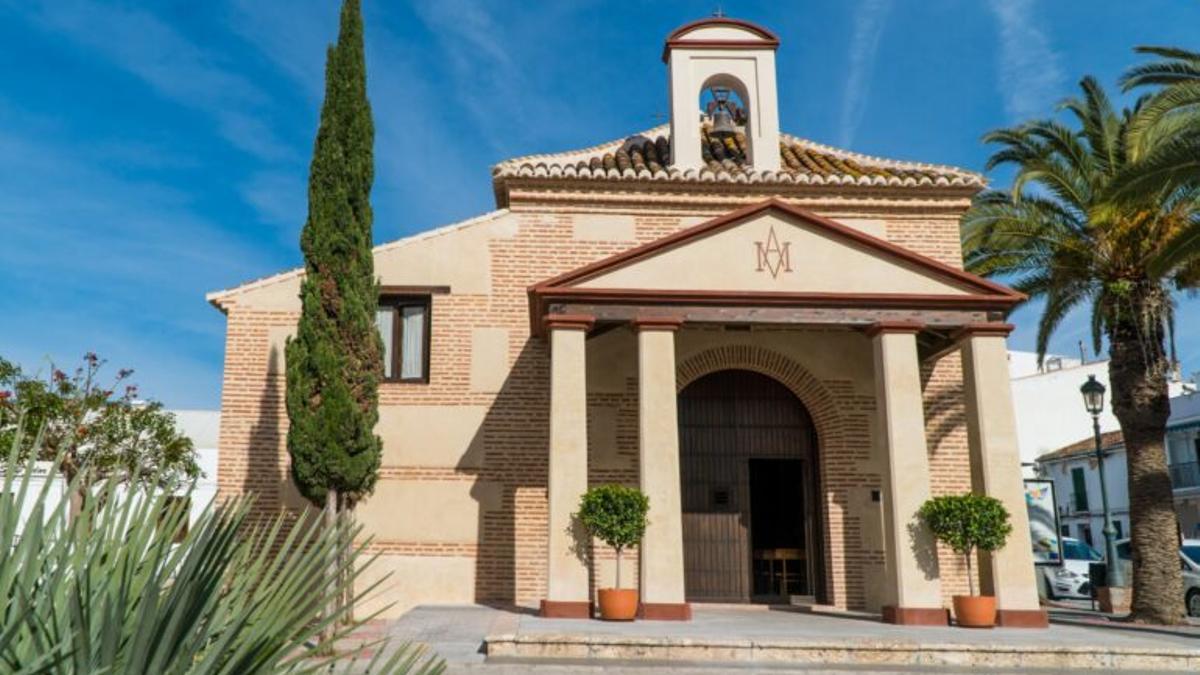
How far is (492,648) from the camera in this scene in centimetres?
877

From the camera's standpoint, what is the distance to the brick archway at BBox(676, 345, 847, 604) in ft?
44.2

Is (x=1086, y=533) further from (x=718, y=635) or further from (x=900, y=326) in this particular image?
(x=718, y=635)

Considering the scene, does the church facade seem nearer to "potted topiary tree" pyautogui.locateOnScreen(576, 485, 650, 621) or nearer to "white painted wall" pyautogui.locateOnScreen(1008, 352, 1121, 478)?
"potted topiary tree" pyautogui.locateOnScreen(576, 485, 650, 621)

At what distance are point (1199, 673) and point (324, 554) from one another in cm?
922

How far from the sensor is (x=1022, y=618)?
1074 cm

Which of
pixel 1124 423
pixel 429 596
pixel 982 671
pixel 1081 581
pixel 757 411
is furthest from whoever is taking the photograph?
pixel 1081 581

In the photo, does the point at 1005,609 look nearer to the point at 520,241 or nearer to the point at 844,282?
the point at 844,282

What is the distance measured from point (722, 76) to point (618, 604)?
8.80m

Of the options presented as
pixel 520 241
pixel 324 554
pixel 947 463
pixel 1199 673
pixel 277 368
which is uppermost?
pixel 520 241

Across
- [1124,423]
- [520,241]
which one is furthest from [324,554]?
[1124,423]

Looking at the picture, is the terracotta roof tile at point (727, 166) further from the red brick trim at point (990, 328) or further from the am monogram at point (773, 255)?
the red brick trim at point (990, 328)

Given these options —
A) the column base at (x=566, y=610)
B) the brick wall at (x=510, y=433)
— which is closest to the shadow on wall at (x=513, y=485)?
the brick wall at (x=510, y=433)

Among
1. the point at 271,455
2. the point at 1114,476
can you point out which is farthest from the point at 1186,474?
the point at 271,455

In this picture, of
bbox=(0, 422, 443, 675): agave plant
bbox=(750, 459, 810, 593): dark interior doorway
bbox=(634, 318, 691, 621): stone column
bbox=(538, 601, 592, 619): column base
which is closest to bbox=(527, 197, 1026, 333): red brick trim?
bbox=(634, 318, 691, 621): stone column
